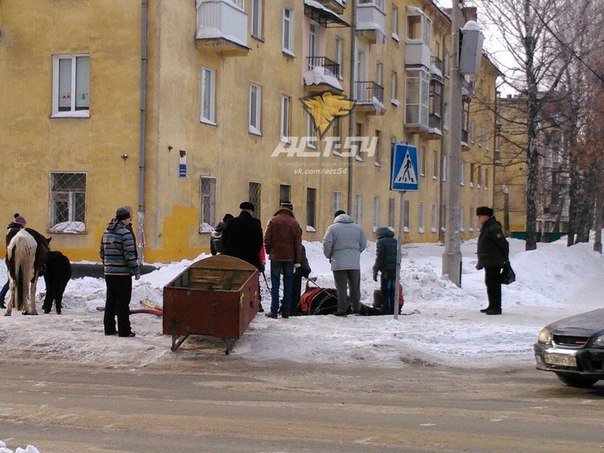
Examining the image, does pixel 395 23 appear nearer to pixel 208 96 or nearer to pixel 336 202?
pixel 336 202

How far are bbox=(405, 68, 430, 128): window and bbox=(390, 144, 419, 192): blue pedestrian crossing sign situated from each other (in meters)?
33.2

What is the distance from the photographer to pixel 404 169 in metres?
14.2

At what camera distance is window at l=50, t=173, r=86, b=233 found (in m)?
26.2

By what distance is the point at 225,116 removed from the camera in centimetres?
2911

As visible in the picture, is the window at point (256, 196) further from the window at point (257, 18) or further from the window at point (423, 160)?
the window at point (423, 160)

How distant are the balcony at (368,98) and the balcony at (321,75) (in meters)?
2.76

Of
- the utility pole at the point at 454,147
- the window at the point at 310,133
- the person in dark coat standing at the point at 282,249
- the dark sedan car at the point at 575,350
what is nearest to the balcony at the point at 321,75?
the window at the point at 310,133

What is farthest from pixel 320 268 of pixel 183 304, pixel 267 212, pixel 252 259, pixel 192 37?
pixel 183 304

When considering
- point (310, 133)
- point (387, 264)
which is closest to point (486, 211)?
point (387, 264)

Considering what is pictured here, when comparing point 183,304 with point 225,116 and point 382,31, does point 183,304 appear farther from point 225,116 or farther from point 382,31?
point 382,31

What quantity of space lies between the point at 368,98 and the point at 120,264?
2863 cm

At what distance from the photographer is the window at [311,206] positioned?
35938 mm

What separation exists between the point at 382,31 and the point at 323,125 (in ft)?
21.1

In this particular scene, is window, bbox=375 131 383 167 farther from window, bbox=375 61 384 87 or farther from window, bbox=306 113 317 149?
window, bbox=306 113 317 149
